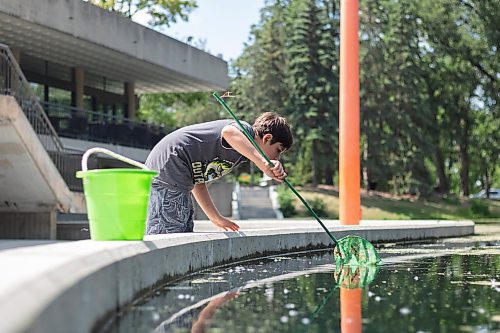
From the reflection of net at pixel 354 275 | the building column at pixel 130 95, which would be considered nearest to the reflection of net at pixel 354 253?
the reflection of net at pixel 354 275

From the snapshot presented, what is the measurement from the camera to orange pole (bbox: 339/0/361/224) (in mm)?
14781

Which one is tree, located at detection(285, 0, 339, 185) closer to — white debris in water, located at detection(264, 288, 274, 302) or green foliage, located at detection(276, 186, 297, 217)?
green foliage, located at detection(276, 186, 297, 217)

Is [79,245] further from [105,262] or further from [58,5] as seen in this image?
[58,5]

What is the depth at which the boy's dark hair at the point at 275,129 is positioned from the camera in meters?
5.74

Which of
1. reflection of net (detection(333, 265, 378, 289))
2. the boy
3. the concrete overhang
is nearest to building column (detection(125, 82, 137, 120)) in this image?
the concrete overhang

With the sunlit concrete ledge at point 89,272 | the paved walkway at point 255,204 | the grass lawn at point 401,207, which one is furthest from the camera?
the grass lawn at point 401,207

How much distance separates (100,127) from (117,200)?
18.3 meters

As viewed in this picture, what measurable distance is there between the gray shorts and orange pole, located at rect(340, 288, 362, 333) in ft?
5.08

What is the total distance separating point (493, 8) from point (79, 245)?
1501 inches

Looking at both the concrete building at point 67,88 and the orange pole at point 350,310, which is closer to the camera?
the orange pole at point 350,310

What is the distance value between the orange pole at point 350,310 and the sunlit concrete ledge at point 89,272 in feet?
3.62

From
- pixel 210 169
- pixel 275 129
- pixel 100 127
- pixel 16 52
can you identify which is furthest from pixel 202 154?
pixel 16 52

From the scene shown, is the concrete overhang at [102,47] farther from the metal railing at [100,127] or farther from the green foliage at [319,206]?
the green foliage at [319,206]

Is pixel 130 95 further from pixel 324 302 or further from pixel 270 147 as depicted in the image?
pixel 324 302
